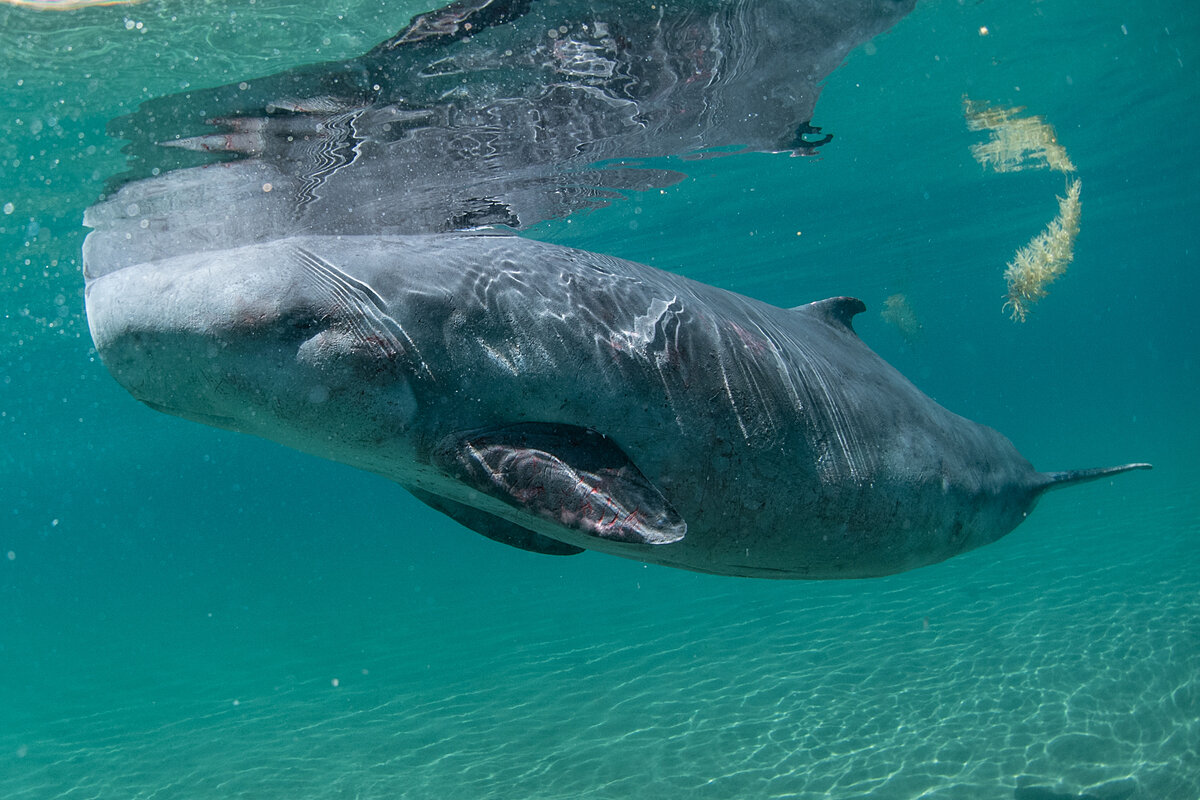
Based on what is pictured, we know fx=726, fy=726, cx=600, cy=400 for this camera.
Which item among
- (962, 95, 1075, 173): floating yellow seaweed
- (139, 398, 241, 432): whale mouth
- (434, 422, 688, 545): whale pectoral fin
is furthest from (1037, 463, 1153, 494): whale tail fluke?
(962, 95, 1075, 173): floating yellow seaweed

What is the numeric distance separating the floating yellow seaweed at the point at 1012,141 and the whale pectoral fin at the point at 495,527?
50.1ft

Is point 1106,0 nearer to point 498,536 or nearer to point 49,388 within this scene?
point 498,536

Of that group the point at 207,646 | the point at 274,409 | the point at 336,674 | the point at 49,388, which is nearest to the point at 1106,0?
the point at 274,409

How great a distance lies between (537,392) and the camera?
363 cm

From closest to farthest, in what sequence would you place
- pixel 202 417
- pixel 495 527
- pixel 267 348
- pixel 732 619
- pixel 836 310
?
pixel 267 348
pixel 202 417
pixel 495 527
pixel 836 310
pixel 732 619

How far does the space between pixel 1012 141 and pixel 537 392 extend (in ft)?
69.1

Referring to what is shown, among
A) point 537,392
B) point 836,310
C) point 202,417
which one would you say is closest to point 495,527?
point 537,392

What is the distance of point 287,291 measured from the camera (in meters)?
3.53

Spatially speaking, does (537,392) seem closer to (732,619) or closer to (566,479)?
(566,479)

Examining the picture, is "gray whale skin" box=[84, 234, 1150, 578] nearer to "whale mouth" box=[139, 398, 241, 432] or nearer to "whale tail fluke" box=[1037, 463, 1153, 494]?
"whale mouth" box=[139, 398, 241, 432]

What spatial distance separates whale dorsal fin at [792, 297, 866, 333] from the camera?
5.97 m

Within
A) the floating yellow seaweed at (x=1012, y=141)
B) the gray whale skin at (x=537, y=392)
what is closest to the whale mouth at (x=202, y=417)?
the gray whale skin at (x=537, y=392)

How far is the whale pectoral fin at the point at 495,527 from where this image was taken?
15.6 ft

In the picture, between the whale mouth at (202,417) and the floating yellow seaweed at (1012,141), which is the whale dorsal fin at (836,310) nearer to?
the whale mouth at (202,417)
